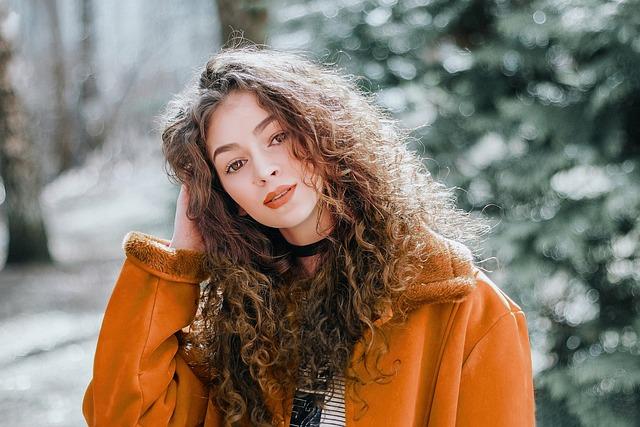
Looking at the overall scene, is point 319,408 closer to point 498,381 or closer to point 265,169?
point 498,381

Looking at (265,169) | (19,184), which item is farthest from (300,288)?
(19,184)

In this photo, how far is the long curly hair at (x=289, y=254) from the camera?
1696mm

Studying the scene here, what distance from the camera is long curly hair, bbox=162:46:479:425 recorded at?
5.57ft

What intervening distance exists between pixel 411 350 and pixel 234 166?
0.60 metres

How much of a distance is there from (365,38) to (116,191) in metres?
8.69

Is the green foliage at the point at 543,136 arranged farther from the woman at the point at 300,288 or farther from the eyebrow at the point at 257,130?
the eyebrow at the point at 257,130

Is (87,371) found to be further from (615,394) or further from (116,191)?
(116,191)

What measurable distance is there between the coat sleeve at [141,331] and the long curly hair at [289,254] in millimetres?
90

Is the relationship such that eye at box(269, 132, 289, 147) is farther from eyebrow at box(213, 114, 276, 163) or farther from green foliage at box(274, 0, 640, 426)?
green foliage at box(274, 0, 640, 426)

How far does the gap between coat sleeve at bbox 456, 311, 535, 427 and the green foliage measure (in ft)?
3.54

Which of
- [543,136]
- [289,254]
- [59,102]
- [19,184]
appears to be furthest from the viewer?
[59,102]

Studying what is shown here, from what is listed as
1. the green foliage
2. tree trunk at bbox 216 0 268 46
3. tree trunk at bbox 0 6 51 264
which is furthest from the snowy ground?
the green foliage

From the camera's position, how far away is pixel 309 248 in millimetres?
1815

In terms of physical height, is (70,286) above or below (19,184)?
below
